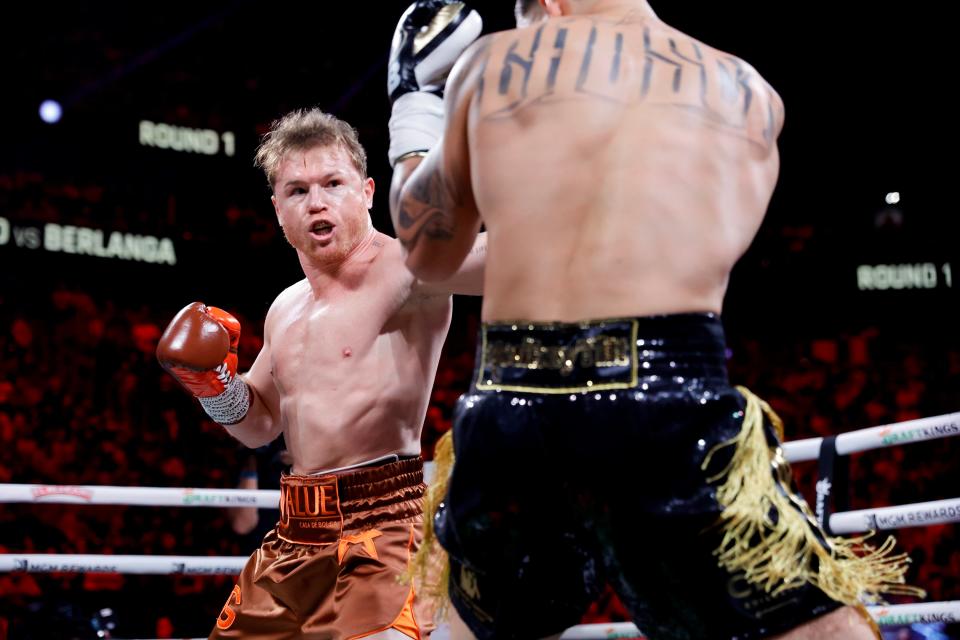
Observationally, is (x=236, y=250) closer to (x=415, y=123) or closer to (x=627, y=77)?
(x=415, y=123)

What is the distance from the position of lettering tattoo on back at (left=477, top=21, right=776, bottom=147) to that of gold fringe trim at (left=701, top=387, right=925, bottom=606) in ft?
1.23

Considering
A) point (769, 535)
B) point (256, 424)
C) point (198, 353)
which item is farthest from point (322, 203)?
point (769, 535)

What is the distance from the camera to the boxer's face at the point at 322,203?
2139 mm

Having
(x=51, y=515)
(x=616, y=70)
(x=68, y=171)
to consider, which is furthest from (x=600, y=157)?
(x=68, y=171)

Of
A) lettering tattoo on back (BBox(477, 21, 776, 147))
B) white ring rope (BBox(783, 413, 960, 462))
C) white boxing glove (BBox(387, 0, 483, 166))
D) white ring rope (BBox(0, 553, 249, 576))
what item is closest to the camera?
lettering tattoo on back (BBox(477, 21, 776, 147))

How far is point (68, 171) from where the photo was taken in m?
6.04

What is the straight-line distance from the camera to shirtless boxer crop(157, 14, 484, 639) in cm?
187

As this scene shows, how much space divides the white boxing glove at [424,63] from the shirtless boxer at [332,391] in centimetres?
36

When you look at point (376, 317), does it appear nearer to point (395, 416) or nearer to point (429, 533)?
point (395, 416)


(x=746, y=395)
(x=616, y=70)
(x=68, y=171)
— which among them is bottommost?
(x=746, y=395)

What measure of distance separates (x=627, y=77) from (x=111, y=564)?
206cm

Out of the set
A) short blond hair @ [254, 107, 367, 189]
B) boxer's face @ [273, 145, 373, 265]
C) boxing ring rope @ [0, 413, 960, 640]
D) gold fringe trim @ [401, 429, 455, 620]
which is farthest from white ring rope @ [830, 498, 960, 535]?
short blond hair @ [254, 107, 367, 189]

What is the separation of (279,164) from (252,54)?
5.26 metres

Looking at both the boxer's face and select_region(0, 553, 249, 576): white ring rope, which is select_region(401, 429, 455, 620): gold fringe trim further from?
select_region(0, 553, 249, 576): white ring rope
